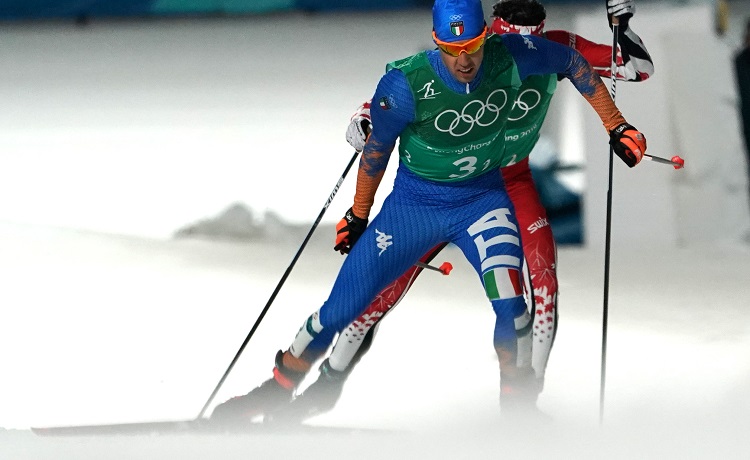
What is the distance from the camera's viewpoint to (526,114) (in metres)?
3.79

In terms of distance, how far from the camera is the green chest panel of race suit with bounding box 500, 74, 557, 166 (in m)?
3.75

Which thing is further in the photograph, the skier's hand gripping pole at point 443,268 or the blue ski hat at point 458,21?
the skier's hand gripping pole at point 443,268

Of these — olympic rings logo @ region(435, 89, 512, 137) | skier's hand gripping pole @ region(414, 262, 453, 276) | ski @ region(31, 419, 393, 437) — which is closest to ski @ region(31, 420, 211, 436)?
ski @ region(31, 419, 393, 437)

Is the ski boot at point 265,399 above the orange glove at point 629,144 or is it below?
below

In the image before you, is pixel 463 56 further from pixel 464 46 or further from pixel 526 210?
pixel 526 210

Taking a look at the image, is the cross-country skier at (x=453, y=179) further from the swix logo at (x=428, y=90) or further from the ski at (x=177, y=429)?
the ski at (x=177, y=429)

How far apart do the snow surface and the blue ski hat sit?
1.05 metres

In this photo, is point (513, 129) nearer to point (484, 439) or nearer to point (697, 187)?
point (484, 439)

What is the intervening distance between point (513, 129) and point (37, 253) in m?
3.88

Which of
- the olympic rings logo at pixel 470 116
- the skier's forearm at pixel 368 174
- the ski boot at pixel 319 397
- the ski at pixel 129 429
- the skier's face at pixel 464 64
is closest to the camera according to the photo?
the skier's face at pixel 464 64

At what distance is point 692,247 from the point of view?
269 inches

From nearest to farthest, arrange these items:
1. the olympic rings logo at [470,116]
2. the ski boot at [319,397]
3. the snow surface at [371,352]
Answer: the snow surface at [371,352] < the olympic rings logo at [470,116] < the ski boot at [319,397]

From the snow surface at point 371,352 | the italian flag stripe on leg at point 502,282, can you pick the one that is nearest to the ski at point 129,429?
the snow surface at point 371,352

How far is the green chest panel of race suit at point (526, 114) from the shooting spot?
12.3 ft
